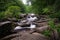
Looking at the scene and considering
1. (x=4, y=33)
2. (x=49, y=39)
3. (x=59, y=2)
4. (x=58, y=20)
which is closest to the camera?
(x=59, y=2)

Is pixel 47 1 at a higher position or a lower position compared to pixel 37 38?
higher

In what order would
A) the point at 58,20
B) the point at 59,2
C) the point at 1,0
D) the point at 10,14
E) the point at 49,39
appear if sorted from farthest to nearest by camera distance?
the point at 10,14 → the point at 58,20 → the point at 1,0 → the point at 49,39 → the point at 59,2

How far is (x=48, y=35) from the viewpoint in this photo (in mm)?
8336

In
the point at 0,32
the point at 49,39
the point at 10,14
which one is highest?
the point at 10,14

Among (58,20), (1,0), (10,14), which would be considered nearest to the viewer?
(1,0)

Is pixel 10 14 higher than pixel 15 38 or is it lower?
higher

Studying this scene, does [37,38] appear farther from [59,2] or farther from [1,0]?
[1,0]

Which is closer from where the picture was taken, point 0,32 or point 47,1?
point 47,1

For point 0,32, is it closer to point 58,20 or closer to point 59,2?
point 59,2

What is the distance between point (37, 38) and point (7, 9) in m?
15.8

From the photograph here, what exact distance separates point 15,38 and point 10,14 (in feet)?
48.8

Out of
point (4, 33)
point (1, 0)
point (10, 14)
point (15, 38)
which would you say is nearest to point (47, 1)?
point (15, 38)

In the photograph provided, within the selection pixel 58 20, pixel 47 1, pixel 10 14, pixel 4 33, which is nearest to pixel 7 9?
pixel 10 14

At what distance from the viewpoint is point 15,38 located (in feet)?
26.7
